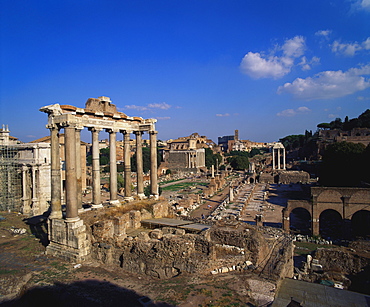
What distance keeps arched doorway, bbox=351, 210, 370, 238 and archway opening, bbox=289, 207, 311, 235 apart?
10.5ft

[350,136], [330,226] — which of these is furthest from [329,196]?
[350,136]

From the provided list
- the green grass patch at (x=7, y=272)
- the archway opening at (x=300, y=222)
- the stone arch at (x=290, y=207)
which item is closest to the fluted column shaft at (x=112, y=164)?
the green grass patch at (x=7, y=272)

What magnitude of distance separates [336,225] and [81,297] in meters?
21.2

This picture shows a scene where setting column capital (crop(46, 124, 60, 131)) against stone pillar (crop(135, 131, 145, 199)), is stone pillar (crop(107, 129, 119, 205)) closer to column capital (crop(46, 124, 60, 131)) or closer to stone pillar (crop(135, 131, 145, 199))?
stone pillar (crop(135, 131, 145, 199))

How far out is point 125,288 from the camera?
327 inches

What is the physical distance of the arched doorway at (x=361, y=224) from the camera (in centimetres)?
1990

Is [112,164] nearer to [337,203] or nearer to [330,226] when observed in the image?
[337,203]

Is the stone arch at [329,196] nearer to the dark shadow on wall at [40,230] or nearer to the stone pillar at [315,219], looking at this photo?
the stone pillar at [315,219]

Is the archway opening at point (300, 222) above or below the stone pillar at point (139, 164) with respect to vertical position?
below

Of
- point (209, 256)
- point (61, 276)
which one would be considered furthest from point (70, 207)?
point (209, 256)

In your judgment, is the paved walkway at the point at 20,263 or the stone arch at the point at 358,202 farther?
the stone arch at the point at 358,202

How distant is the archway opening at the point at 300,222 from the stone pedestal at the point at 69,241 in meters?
15.8

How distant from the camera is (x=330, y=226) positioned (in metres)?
22.1

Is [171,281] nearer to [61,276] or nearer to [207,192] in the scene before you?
[61,276]
